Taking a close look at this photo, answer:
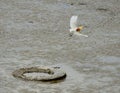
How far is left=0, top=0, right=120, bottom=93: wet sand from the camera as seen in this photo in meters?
9.93

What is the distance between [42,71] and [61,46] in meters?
2.59

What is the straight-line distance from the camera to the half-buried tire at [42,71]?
10086 millimetres

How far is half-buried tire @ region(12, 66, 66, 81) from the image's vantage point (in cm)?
1009

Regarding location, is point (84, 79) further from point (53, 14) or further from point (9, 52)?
point (53, 14)

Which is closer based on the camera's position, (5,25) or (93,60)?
(93,60)

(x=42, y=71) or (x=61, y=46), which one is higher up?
(x=61, y=46)

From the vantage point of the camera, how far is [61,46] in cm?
1321

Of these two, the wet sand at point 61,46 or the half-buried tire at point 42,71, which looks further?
the half-buried tire at point 42,71

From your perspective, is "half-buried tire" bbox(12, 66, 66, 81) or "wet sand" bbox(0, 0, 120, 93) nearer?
"wet sand" bbox(0, 0, 120, 93)

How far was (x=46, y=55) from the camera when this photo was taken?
480 inches

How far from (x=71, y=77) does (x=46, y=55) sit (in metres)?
1.92

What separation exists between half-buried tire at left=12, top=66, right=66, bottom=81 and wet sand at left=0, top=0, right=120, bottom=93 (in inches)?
7.1

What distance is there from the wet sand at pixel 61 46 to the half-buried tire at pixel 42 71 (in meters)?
0.18

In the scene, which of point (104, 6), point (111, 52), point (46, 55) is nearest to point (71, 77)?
point (46, 55)
